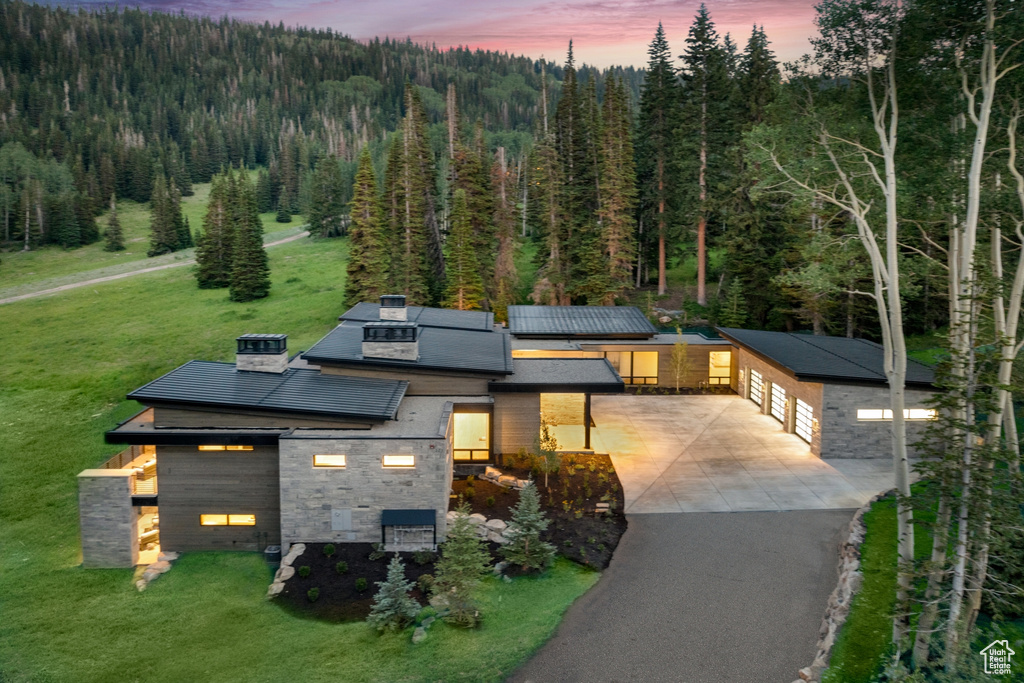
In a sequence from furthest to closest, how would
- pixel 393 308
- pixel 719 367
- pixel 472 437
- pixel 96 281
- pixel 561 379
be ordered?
1. pixel 96 281
2. pixel 719 367
3. pixel 393 308
4. pixel 561 379
5. pixel 472 437

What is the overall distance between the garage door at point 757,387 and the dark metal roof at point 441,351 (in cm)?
1293

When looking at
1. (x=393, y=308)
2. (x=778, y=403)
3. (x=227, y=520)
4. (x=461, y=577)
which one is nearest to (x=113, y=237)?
(x=393, y=308)

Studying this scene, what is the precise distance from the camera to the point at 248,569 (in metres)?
18.2

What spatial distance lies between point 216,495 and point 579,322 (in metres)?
23.4

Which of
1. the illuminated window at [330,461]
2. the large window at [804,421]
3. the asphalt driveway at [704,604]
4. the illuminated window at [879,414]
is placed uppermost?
the illuminated window at [330,461]

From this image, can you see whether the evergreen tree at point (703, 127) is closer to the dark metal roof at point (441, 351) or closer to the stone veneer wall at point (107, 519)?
the dark metal roof at point (441, 351)

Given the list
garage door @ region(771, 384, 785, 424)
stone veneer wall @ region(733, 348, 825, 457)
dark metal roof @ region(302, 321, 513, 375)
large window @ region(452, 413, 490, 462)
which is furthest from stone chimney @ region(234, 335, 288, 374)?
garage door @ region(771, 384, 785, 424)

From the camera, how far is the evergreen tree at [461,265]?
46250mm

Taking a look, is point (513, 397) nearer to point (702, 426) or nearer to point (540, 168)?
point (702, 426)

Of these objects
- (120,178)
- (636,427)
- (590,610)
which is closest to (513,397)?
(636,427)

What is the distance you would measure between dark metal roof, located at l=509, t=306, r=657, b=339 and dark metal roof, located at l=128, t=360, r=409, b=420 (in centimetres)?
1467

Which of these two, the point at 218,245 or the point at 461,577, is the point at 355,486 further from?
the point at 218,245

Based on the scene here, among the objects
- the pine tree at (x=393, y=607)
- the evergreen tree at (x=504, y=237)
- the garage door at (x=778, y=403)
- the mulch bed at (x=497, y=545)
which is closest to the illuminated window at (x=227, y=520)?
the mulch bed at (x=497, y=545)

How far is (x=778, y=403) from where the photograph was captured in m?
30.4
